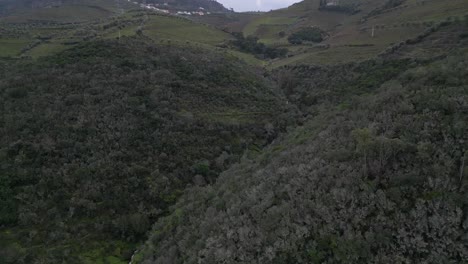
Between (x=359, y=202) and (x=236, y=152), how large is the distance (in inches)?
933

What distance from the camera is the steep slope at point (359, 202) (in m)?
13.0

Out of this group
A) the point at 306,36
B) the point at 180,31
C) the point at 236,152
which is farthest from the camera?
the point at 306,36

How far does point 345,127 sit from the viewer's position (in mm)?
23828

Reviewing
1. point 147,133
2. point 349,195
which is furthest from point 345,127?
point 147,133

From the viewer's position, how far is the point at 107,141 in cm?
3244

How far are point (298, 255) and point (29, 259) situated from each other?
62.1 feet

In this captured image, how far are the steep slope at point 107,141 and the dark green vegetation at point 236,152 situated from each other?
14cm

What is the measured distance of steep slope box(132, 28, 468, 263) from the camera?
1300 centimetres

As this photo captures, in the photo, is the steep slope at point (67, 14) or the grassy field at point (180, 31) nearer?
the grassy field at point (180, 31)

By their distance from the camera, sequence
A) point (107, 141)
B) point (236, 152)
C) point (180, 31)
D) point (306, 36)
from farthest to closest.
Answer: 1. point (306, 36)
2. point (180, 31)
3. point (236, 152)
4. point (107, 141)

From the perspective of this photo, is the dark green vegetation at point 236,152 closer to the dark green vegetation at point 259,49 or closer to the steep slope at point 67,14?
the dark green vegetation at point 259,49

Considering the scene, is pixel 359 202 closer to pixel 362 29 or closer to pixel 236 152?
pixel 236 152

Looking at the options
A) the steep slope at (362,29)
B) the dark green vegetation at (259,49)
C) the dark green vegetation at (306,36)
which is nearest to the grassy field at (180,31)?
the dark green vegetation at (259,49)

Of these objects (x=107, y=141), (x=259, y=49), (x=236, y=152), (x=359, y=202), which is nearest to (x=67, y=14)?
(x=259, y=49)
